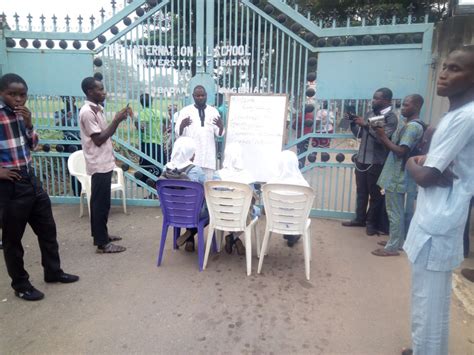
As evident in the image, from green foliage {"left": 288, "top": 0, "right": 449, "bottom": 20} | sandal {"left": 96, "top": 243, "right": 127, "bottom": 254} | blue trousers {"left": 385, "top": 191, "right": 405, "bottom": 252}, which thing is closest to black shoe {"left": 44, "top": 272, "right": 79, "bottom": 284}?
sandal {"left": 96, "top": 243, "right": 127, "bottom": 254}

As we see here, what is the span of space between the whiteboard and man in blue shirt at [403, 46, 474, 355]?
2914 mm

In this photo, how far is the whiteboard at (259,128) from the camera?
4.93 meters

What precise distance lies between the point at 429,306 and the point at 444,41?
3.76m

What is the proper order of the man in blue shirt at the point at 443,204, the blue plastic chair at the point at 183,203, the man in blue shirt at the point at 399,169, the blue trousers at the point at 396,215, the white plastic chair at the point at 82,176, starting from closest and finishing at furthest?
the man in blue shirt at the point at 443,204, the blue plastic chair at the point at 183,203, the man in blue shirt at the point at 399,169, the blue trousers at the point at 396,215, the white plastic chair at the point at 82,176

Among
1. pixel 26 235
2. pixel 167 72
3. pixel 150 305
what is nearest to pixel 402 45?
pixel 167 72

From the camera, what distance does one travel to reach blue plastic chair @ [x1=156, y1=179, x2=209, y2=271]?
3.48 meters

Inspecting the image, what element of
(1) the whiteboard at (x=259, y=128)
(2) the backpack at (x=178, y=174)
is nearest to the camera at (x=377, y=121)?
(1) the whiteboard at (x=259, y=128)

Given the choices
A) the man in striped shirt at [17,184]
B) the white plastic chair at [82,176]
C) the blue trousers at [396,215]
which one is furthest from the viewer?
the white plastic chair at [82,176]

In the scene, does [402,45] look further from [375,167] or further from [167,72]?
[167,72]

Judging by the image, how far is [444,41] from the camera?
450cm

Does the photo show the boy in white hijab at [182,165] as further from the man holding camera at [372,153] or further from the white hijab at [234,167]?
the man holding camera at [372,153]

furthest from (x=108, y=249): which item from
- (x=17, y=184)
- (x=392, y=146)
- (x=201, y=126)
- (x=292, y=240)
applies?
(x=392, y=146)

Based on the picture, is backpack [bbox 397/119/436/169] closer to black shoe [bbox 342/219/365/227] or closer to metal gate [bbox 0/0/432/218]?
metal gate [bbox 0/0/432/218]

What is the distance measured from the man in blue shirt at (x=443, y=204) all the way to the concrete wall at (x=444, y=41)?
285 centimetres
